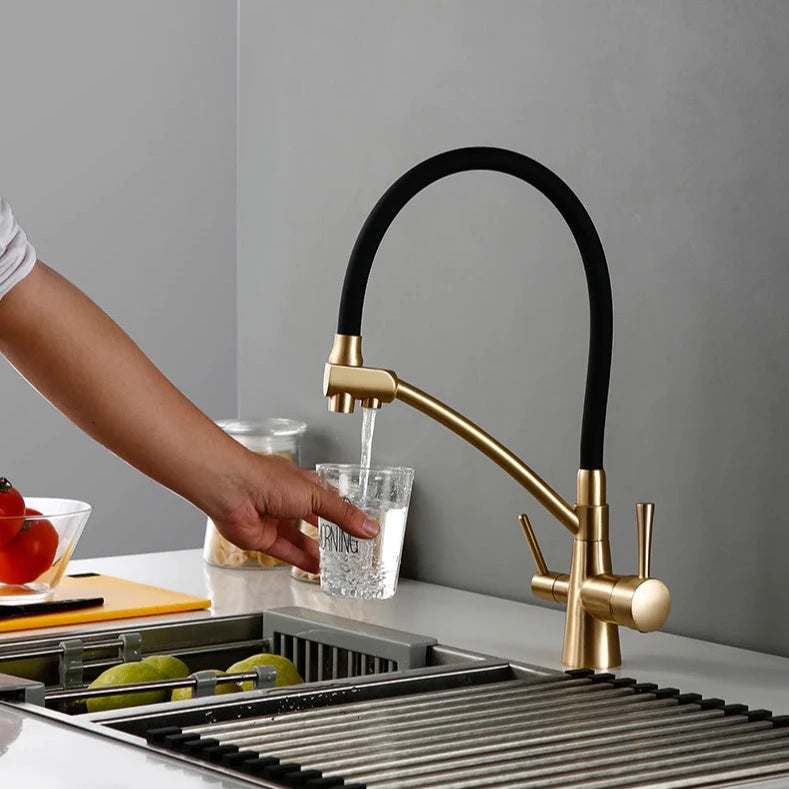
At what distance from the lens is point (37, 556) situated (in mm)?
1587

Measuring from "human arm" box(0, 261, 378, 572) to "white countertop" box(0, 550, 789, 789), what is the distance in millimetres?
215

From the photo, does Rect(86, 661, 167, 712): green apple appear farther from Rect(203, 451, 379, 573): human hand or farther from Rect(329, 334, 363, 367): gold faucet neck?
Rect(329, 334, 363, 367): gold faucet neck

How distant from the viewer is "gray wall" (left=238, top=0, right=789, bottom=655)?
148cm

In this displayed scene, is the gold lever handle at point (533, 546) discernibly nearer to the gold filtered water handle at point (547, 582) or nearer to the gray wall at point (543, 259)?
the gold filtered water handle at point (547, 582)

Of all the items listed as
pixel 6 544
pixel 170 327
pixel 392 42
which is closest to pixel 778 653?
pixel 6 544

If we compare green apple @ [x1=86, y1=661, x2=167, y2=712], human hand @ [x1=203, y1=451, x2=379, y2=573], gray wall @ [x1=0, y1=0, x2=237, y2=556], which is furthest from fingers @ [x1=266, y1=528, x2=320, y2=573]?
gray wall @ [x1=0, y1=0, x2=237, y2=556]

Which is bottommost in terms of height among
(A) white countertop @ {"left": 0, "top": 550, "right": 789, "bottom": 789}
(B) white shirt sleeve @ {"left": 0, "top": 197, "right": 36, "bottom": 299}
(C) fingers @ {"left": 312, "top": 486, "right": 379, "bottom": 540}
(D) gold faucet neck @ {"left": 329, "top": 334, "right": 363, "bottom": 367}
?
(A) white countertop @ {"left": 0, "top": 550, "right": 789, "bottom": 789}

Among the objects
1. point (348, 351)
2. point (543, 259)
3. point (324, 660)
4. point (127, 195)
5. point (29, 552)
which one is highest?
point (127, 195)

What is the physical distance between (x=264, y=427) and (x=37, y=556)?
0.48m

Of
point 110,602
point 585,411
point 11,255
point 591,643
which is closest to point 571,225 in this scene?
point 585,411

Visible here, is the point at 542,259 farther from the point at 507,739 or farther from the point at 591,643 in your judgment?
the point at 507,739

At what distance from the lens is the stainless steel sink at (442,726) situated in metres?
0.98

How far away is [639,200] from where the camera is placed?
5.19 ft

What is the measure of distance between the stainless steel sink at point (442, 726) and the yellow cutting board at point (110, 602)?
8 cm
